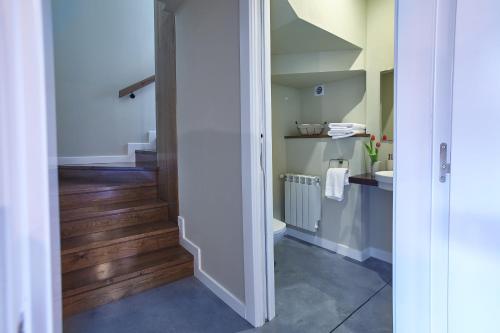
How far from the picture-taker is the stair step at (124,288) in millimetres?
1616

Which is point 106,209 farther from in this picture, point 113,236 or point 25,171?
point 25,171

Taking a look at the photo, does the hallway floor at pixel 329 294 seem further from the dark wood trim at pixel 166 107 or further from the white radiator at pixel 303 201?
the dark wood trim at pixel 166 107

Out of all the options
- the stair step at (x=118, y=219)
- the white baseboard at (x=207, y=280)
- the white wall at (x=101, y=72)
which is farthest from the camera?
the white wall at (x=101, y=72)

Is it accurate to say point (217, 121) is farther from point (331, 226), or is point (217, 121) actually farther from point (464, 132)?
point (331, 226)

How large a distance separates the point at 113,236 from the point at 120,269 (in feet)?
0.94

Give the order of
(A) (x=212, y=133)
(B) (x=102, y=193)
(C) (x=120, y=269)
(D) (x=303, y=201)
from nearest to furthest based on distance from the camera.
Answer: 1. (A) (x=212, y=133)
2. (C) (x=120, y=269)
3. (B) (x=102, y=193)
4. (D) (x=303, y=201)

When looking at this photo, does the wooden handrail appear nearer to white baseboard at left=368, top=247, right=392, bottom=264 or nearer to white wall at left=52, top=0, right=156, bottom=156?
white wall at left=52, top=0, right=156, bottom=156

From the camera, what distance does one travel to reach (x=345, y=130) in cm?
231

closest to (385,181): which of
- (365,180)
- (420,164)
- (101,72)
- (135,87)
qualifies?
(365,180)

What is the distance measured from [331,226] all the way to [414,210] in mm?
2040

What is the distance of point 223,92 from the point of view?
1.62 m

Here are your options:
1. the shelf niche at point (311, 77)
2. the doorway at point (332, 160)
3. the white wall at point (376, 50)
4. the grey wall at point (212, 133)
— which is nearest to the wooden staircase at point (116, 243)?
the grey wall at point (212, 133)

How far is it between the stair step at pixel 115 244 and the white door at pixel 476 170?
6.62 feet

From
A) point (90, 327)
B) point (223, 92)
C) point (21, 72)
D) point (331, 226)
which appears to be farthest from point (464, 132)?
point (331, 226)
